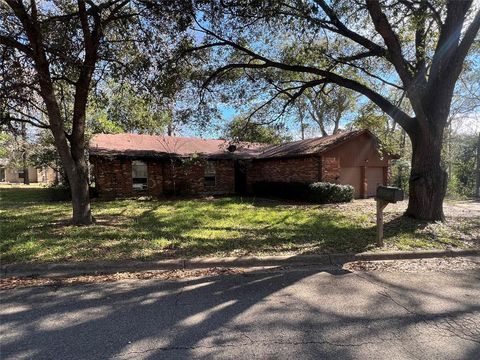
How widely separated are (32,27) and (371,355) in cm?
939

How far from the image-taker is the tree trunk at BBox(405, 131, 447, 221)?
365 inches

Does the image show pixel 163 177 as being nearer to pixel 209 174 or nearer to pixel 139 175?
pixel 139 175

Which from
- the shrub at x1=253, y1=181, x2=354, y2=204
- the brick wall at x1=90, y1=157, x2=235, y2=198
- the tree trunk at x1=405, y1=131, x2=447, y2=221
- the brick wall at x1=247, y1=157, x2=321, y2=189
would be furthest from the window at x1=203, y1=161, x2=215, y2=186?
the tree trunk at x1=405, y1=131, x2=447, y2=221

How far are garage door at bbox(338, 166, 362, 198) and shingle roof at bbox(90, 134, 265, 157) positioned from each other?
5447mm

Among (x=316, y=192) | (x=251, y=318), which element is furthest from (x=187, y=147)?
(x=251, y=318)

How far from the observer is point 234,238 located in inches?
313

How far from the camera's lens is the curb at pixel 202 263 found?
5.68 meters

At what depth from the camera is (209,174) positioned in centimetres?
2166

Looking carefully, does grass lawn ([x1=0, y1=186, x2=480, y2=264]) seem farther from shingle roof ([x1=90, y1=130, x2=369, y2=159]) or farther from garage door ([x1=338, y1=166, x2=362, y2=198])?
garage door ([x1=338, y1=166, x2=362, y2=198])

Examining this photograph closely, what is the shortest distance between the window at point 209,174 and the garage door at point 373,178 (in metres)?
9.37

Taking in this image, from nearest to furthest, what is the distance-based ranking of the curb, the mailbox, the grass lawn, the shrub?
the curb
the mailbox
the grass lawn
the shrub

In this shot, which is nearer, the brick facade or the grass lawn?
the grass lawn

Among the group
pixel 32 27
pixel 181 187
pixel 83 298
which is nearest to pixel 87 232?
pixel 83 298

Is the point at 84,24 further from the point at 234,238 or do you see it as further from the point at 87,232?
the point at 234,238
